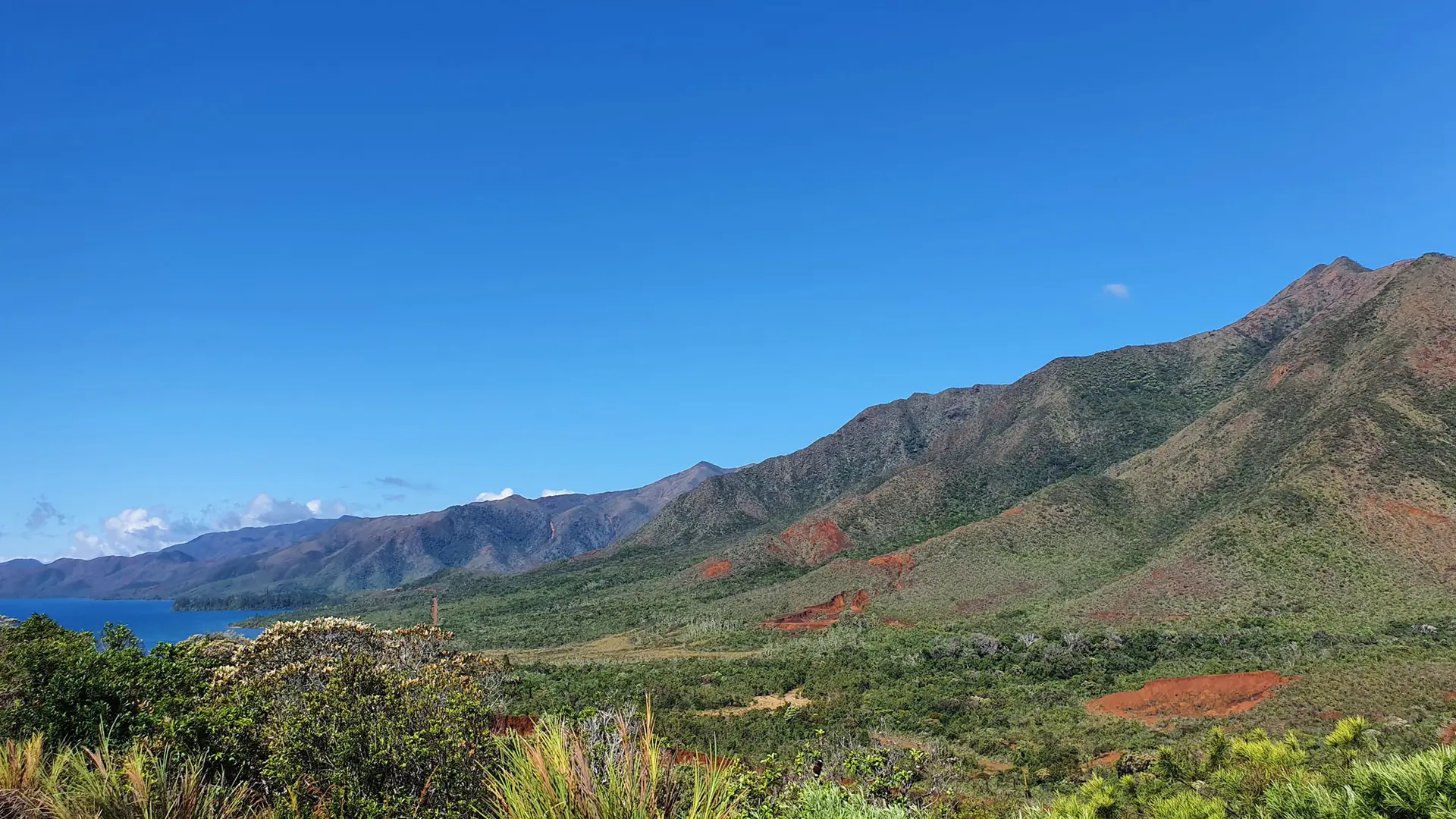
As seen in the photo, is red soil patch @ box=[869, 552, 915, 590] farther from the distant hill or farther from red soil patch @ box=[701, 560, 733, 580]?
red soil patch @ box=[701, 560, 733, 580]

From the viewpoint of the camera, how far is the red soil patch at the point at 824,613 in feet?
204

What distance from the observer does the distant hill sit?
147ft

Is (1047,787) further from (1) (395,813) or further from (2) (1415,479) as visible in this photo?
(2) (1415,479)

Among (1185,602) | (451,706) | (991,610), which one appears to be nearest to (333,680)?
(451,706)

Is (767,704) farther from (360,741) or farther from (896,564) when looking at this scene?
(896,564)

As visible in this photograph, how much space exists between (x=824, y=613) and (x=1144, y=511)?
26.6 meters

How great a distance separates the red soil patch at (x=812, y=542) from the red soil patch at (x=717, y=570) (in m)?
5.70

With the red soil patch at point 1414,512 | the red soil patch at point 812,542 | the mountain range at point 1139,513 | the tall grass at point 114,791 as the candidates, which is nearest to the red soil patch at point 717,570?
the mountain range at point 1139,513

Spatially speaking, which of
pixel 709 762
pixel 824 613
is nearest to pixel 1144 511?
pixel 824 613

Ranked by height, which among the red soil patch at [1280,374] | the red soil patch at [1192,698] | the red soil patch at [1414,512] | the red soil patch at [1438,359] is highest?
the red soil patch at [1280,374]

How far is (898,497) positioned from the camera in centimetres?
9181

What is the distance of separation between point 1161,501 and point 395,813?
6621cm

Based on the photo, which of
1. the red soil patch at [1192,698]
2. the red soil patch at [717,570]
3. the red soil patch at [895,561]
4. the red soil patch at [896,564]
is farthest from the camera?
the red soil patch at [717,570]

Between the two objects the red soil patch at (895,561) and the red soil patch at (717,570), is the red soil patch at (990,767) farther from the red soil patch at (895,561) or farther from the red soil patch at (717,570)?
the red soil patch at (717,570)
